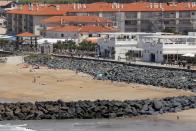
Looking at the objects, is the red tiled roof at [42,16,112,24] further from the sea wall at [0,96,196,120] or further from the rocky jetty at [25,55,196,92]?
the sea wall at [0,96,196,120]

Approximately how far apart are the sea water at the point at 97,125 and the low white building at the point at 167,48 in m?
28.1

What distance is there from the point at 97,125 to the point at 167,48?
29.9 meters

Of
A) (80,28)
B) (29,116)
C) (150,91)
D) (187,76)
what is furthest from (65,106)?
(80,28)

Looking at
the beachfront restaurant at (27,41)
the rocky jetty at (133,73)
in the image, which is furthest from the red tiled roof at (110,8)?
the rocky jetty at (133,73)

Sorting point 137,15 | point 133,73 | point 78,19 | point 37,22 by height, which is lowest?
point 133,73

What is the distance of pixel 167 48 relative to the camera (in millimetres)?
63625

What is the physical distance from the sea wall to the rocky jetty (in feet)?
30.3

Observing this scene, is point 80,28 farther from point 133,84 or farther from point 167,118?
point 167,118

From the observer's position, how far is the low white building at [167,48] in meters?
63.6

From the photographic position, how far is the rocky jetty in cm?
5095

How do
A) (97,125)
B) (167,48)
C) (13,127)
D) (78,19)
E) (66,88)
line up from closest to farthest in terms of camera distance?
(13,127) → (97,125) → (66,88) → (167,48) → (78,19)

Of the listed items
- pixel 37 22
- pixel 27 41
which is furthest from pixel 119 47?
pixel 37 22

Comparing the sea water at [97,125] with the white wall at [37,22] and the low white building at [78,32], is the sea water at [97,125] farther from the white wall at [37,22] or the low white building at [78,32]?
the white wall at [37,22]

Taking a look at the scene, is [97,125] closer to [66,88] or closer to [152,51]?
[66,88]
